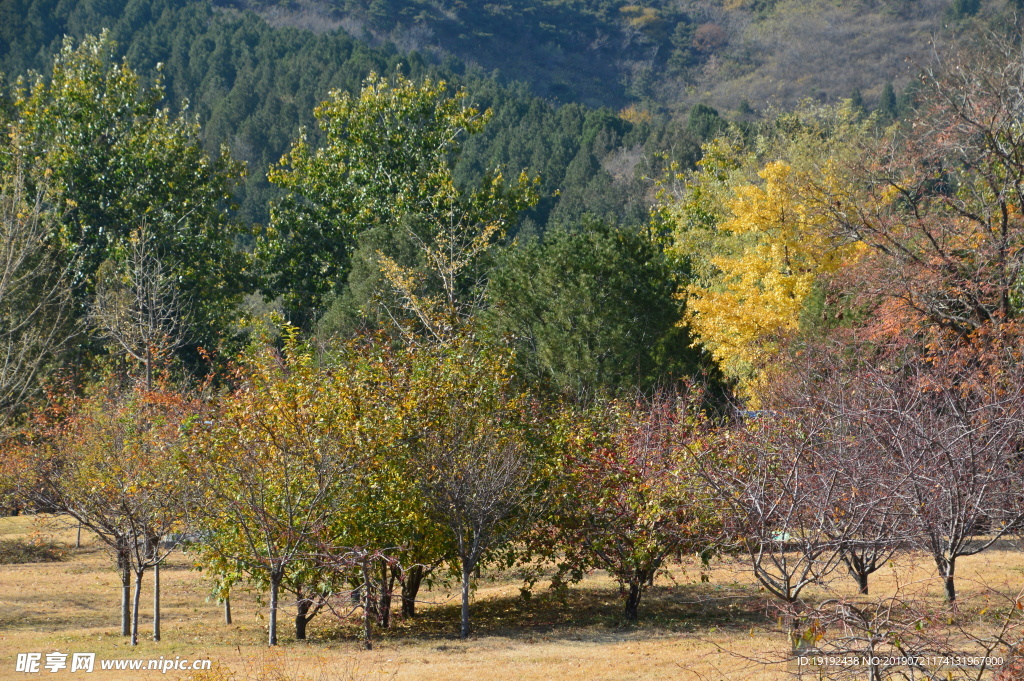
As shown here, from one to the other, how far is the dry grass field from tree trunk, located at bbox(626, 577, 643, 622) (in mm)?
205

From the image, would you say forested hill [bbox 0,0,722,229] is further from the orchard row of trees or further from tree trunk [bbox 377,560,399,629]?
tree trunk [bbox 377,560,399,629]

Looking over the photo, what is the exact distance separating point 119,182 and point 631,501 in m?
30.4

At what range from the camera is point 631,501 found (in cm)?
1482

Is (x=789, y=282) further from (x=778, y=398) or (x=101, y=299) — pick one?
(x=101, y=299)

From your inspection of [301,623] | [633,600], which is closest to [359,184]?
[301,623]

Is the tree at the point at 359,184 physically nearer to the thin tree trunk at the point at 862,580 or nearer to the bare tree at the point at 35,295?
the bare tree at the point at 35,295

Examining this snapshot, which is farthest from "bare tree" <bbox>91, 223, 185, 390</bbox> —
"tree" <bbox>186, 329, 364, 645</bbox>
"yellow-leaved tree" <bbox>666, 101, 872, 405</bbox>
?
"yellow-leaved tree" <bbox>666, 101, 872, 405</bbox>

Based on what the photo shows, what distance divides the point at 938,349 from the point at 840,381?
4.06 m

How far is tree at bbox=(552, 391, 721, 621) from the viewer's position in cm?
1441

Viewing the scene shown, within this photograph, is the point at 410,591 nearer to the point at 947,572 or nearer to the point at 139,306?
the point at 947,572

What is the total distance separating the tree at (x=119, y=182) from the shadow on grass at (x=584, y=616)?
23.1 metres

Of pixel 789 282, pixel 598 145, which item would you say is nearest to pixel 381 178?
pixel 789 282

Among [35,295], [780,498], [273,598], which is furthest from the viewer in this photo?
[35,295]

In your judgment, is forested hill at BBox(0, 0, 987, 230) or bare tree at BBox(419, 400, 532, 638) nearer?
bare tree at BBox(419, 400, 532, 638)
